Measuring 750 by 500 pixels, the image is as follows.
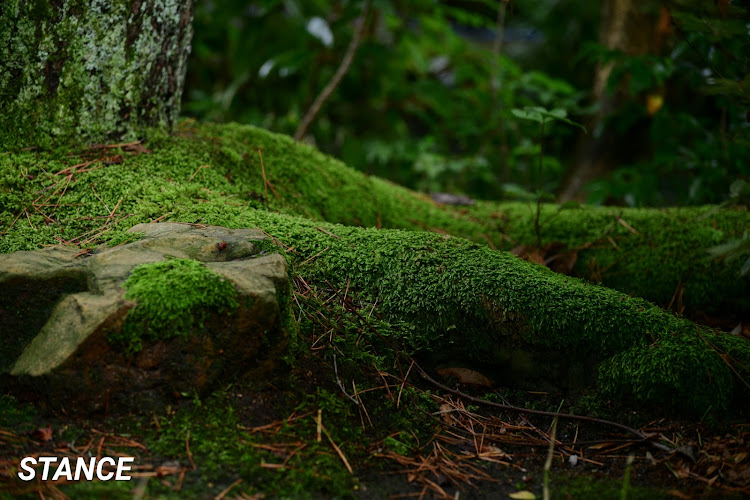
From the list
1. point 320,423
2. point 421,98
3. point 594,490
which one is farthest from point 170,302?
point 421,98

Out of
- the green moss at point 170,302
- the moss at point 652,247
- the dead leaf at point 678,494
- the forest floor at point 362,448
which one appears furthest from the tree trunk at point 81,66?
the dead leaf at point 678,494

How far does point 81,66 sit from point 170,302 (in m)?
1.85

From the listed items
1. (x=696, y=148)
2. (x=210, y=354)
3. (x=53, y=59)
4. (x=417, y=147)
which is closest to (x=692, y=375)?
(x=210, y=354)

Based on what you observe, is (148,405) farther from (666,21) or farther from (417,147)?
(666,21)

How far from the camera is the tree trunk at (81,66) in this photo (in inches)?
106

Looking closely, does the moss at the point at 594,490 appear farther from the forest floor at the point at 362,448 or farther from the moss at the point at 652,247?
the moss at the point at 652,247

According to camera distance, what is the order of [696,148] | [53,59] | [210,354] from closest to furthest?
1. [210,354]
2. [53,59]
3. [696,148]

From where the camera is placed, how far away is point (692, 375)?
2074 mm

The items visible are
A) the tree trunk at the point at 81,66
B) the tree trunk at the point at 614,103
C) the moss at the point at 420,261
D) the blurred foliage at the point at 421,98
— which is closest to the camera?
the moss at the point at 420,261

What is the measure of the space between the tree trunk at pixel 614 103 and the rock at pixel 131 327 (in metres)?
5.17

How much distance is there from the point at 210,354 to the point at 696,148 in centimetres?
446

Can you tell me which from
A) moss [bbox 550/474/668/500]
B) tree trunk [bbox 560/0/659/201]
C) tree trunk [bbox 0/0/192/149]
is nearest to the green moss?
moss [bbox 550/474/668/500]

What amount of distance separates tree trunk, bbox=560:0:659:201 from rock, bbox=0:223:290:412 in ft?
17.0

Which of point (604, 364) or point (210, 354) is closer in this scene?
point (210, 354)
